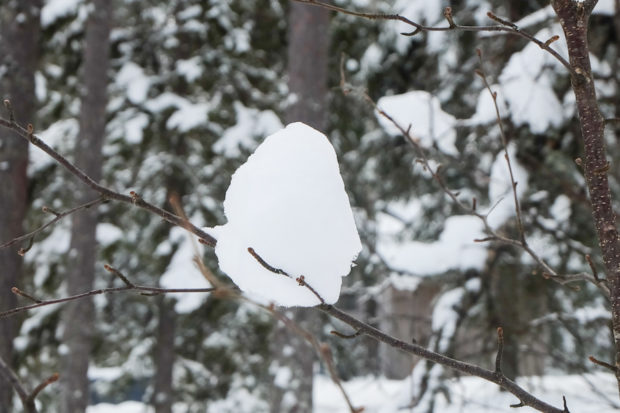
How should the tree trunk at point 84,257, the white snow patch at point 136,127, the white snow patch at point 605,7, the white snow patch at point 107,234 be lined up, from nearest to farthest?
the white snow patch at point 605,7 → the tree trunk at point 84,257 → the white snow patch at point 136,127 → the white snow patch at point 107,234

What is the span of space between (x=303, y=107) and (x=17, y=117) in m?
2.41

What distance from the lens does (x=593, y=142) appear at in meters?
1.08

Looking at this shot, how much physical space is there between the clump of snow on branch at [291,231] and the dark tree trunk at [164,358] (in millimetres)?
7465

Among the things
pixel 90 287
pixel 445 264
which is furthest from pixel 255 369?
pixel 445 264

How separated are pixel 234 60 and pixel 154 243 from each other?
264 centimetres

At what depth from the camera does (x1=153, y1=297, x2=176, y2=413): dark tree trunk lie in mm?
8250

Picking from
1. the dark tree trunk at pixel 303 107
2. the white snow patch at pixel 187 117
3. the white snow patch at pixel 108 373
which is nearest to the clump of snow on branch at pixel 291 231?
the dark tree trunk at pixel 303 107

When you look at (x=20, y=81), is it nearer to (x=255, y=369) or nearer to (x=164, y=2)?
(x=164, y=2)

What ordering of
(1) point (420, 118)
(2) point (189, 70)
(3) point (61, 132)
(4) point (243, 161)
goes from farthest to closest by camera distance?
(3) point (61, 132)
(4) point (243, 161)
(2) point (189, 70)
(1) point (420, 118)

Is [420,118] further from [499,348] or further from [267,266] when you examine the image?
[267,266]

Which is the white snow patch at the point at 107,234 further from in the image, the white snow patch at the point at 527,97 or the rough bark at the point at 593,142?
the rough bark at the point at 593,142

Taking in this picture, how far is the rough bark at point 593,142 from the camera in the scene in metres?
1.07

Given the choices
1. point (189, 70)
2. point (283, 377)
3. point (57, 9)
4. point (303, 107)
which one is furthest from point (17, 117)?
point (283, 377)

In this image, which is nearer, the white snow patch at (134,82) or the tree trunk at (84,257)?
the tree trunk at (84,257)
